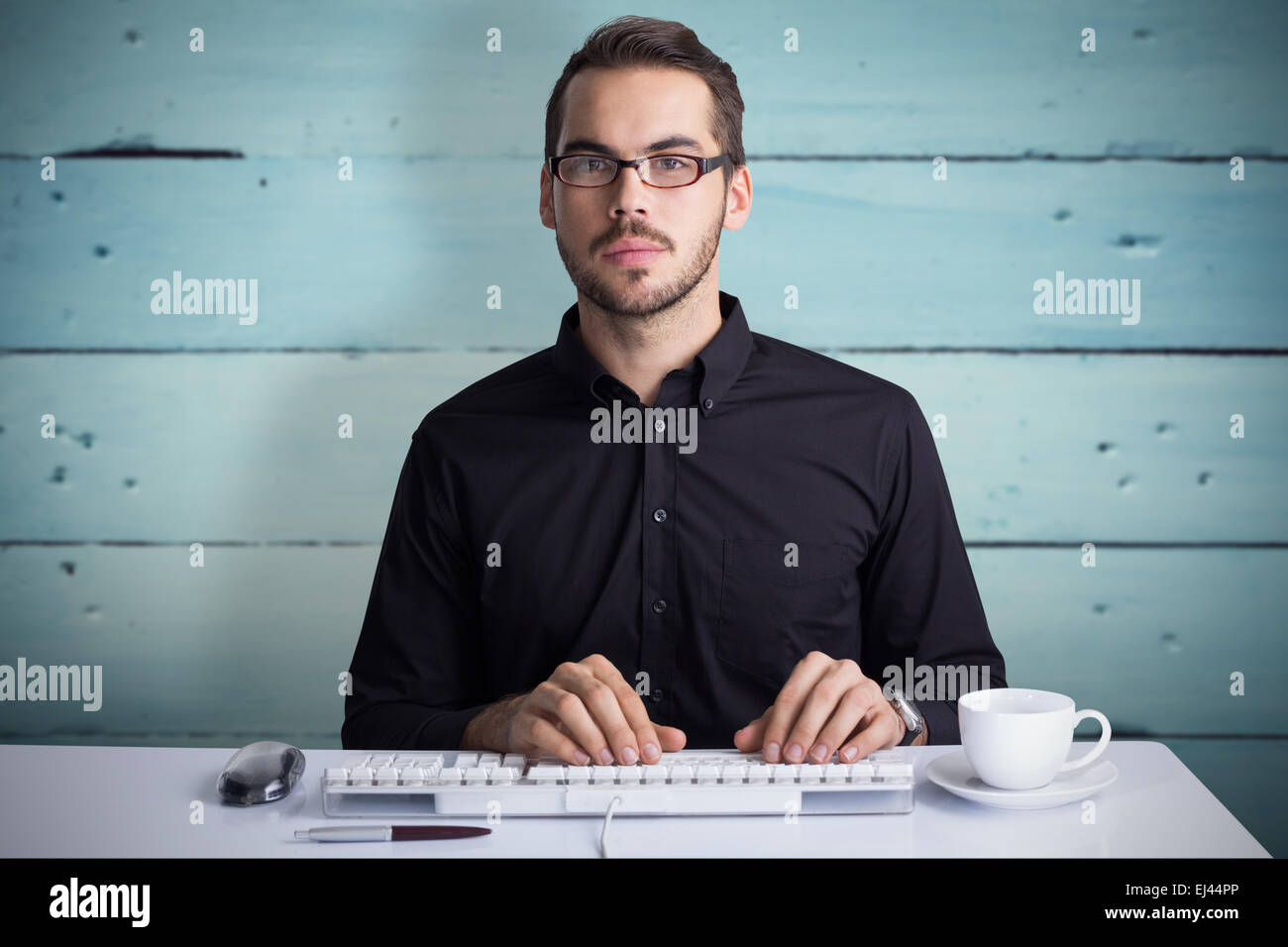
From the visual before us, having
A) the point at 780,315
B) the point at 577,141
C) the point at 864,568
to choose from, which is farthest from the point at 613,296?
the point at 864,568

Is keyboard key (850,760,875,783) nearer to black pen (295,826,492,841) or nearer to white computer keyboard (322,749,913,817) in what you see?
white computer keyboard (322,749,913,817)

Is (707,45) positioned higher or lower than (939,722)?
higher

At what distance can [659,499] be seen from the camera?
1220 millimetres

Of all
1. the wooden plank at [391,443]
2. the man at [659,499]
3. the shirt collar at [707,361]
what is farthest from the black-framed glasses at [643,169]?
the wooden plank at [391,443]

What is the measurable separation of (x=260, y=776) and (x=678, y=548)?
546mm

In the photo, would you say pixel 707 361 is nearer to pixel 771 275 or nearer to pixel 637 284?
pixel 637 284

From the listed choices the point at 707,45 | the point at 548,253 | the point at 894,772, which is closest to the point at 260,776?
the point at 894,772

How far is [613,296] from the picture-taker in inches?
48.4

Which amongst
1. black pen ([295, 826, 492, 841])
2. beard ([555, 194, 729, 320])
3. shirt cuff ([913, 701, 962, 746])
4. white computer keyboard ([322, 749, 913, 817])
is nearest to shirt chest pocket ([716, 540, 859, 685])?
shirt cuff ([913, 701, 962, 746])
